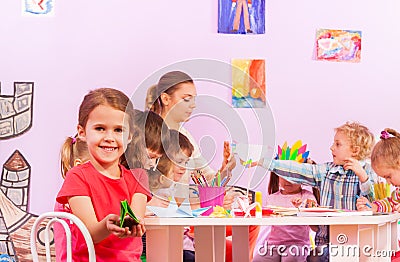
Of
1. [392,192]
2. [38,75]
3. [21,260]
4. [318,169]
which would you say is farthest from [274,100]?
[21,260]

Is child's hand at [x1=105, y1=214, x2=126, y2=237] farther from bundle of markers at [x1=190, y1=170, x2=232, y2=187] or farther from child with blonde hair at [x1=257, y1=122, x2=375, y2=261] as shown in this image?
child with blonde hair at [x1=257, y1=122, x2=375, y2=261]

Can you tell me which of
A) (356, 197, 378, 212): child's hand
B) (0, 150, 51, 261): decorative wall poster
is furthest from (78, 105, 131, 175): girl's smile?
(0, 150, 51, 261): decorative wall poster

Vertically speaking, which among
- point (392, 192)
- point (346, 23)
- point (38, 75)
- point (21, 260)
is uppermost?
point (346, 23)

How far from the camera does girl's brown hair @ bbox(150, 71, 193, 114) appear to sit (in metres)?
2.92

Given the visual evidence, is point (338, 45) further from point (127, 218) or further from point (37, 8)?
Result: point (127, 218)

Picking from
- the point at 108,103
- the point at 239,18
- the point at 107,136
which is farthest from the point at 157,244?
the point at 239,18

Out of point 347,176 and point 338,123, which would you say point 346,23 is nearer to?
point 338,123

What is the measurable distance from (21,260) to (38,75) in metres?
0.88

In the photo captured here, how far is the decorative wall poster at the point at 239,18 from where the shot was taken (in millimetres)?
3549

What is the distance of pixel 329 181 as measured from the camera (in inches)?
127

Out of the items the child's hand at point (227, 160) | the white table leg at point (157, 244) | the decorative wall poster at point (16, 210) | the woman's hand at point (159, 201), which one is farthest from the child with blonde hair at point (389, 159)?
the decorative wall poster at point (16, 210)

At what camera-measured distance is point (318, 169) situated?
10.7ft

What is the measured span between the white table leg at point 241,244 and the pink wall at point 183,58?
776mm

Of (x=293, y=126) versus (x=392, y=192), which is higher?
(x=293, y=126)
